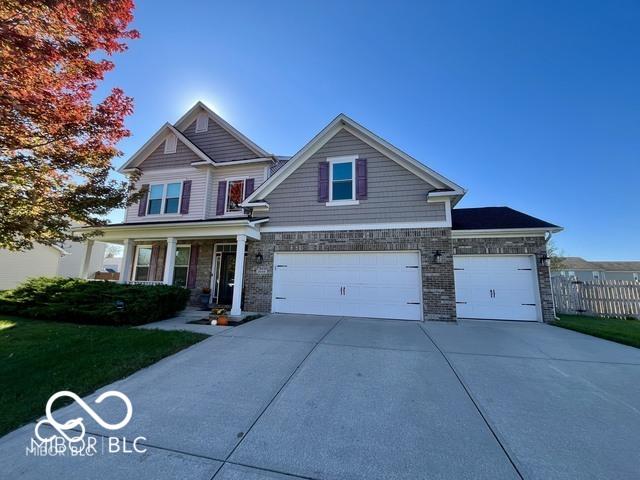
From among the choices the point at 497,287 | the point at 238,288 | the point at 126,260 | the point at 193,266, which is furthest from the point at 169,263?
the point at 497,287

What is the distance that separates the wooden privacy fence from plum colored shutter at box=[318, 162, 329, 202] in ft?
35.6

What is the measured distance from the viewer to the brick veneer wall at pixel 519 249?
8953 millimetres

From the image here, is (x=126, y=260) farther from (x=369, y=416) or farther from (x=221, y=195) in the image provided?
(x=369, y=416)

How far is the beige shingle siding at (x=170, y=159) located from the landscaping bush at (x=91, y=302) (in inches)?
243

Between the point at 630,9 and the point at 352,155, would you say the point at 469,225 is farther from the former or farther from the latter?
the point at 630,9

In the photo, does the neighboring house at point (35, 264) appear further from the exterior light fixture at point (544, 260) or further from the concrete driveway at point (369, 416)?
the exterior light fixture at point (544, 260)

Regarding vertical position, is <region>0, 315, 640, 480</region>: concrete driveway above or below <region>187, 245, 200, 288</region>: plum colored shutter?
below

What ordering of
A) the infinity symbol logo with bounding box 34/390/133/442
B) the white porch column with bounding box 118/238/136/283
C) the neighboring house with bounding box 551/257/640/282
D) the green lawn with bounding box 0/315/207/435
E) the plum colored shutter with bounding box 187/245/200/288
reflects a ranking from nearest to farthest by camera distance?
the infinity symbol logo with bounding box 34/390/133/442 < the green lawn with bounding box 0/315/207/435 < the white porch column with bounding box 118/238/136/283 < the plum colored shutter with bounding box 187/245/200/288 < the neighboring house with bounding box 551/257/640/282

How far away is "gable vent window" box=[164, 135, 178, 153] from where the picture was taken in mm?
12484

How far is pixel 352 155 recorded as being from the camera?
377 inches

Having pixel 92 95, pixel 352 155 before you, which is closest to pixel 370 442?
pixel 352 155

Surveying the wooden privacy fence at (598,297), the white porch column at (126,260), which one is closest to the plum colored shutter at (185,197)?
the white porch column at (126,260)

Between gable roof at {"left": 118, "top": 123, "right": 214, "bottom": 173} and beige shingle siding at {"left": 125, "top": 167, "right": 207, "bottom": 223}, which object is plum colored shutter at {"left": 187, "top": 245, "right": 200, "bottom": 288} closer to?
beige shingle siding at {"left": 125, "top": 167, "right": 207, "bottom": 223}

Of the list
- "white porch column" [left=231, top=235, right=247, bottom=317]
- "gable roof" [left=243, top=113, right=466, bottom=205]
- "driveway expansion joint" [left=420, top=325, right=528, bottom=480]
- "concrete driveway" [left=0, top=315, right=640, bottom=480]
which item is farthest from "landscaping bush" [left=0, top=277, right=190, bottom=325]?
"driveway expansion joint" [left=420, top=325, right=528, bottom=480]
